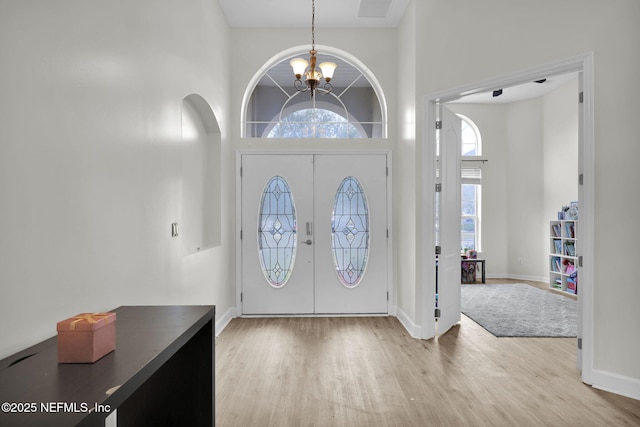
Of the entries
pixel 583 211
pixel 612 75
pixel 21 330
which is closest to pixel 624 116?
pixel 612 75

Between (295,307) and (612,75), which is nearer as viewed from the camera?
(612,75)

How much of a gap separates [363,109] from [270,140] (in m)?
1.24

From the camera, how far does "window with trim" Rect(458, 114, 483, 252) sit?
7789 millimetres

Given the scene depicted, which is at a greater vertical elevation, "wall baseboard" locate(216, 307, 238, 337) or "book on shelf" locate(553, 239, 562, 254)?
A: "book on shelf" locate(553, 239, 562, 254)

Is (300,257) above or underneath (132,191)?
underneath

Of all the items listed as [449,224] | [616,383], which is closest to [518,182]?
[449,224]

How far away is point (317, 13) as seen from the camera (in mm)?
4516

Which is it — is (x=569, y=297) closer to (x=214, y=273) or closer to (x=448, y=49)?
(x=448, y=49)

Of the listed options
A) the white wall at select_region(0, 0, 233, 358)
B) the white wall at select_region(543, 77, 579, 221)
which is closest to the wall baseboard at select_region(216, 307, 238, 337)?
the white wall at select_region(0, 0, 233, 358)

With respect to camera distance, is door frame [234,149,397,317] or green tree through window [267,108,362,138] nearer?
door frame [234,149,397,317]

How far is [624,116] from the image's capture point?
2.78 m

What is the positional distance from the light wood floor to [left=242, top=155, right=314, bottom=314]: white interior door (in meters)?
0.62

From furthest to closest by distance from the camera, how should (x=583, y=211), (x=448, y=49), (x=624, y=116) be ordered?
1. (x=448, y=49)
2. (x=583, y=211)
3. (x=624, y=116)

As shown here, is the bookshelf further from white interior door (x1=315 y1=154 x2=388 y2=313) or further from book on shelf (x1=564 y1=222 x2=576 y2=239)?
white interior door (x1=315 y1=154 x2=388 y2=313)
